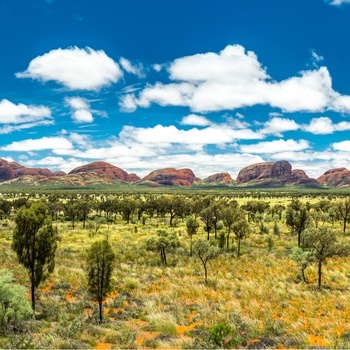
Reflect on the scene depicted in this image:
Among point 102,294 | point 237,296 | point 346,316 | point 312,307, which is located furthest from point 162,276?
point 346,316

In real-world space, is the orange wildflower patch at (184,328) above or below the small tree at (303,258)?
below

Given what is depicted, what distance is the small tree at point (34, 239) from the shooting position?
19484 millimetres

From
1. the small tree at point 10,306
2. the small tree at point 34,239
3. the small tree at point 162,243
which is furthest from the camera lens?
the small tree at point 162,243

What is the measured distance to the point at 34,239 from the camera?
65.0 ft

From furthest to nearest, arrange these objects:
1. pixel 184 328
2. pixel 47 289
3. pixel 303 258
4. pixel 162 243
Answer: pixel 162 243 < pixel 303 258 < pixel 47 289 < pixel 184 328

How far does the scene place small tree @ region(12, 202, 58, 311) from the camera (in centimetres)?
1948

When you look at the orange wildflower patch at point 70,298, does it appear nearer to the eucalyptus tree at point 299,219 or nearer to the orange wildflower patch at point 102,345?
the orange wildflower patch at point 102,345

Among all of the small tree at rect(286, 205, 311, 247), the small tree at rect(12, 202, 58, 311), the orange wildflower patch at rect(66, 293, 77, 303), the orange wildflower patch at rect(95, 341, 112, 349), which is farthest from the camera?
the small tree at rect(286, 205, 311, 247)

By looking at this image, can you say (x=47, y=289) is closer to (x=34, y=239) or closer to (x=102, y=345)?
(x=34, y=239)

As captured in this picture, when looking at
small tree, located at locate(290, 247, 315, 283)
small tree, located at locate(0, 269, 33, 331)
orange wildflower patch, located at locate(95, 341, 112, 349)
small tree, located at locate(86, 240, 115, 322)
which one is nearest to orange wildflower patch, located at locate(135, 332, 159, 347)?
orange wildflower patch, located at locate(95, 341, 112, 349)

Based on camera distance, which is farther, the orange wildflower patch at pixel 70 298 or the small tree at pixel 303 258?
the small tree at pixel 303 258

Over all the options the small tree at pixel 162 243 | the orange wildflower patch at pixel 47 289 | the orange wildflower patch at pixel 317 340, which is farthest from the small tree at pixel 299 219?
the orange wildflower patch at pixel 47 289

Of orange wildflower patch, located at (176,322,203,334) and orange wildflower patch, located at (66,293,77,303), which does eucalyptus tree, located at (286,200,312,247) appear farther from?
orange wildflower patch, located at (66,293,77,303)

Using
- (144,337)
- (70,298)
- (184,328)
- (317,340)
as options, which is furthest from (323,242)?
(70,298)
